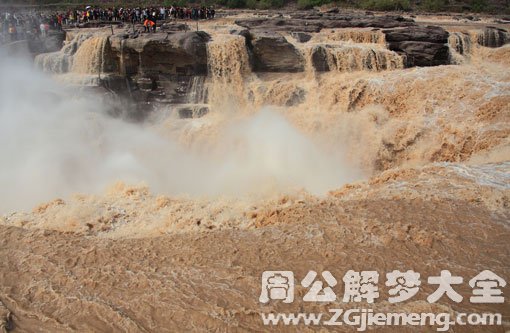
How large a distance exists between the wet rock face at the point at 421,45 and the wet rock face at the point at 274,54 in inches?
108

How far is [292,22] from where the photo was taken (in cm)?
1420

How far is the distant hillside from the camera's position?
69.8 ft

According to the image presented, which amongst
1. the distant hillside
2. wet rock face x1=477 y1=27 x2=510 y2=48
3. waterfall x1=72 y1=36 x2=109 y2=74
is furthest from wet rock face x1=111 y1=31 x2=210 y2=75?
the distant hillside

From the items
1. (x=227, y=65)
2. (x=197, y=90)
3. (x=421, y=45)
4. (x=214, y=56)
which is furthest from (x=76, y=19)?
(x=421, y=45)

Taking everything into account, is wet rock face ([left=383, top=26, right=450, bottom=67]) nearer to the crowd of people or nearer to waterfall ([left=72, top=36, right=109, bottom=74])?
the crowd of people

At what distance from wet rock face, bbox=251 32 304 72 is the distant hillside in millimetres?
13098

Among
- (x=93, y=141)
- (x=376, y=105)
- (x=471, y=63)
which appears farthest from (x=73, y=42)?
(x=471, y=63)

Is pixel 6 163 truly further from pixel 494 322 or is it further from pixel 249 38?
pixel 494 322

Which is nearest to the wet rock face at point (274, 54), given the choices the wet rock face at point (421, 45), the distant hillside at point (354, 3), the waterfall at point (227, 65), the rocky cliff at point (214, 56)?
the rocky cliff at point (214, 56)

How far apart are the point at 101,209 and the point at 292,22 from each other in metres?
10.5

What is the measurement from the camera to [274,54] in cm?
1098

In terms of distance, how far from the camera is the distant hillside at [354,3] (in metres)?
21.3

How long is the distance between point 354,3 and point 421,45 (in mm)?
13718

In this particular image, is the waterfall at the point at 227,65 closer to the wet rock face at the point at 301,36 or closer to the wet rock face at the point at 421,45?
the wet rock face at the point at 301,36
